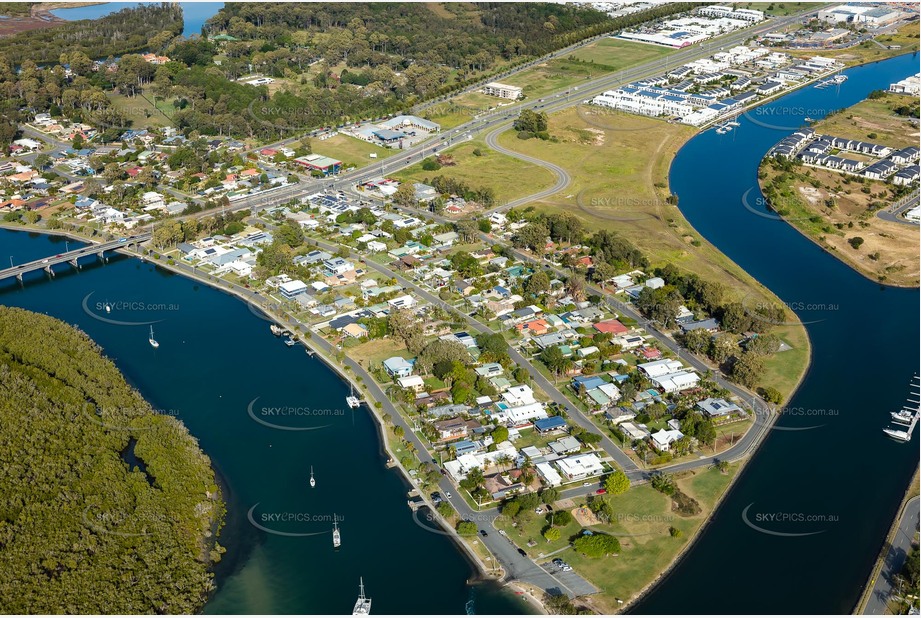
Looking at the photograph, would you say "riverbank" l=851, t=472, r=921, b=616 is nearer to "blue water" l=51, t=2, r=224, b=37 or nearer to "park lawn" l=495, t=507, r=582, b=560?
"park lawn" l=495, t=507, r=582, b=560

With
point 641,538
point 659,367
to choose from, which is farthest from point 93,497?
point 659,367

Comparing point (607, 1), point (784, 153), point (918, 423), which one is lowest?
point (918, 423)

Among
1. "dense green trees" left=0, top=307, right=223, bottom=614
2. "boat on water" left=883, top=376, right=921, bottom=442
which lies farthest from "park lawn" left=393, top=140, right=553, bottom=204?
"dense green trees" left=0, top=307, right=223, bottom=614

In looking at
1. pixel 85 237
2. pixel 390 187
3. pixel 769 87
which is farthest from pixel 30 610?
pixel 769 87

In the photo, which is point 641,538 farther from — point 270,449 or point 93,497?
point 93,497

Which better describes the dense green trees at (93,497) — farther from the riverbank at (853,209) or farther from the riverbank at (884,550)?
the riverbank at (853,209)

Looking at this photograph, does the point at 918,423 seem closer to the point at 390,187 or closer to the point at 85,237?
the point at 390,187
